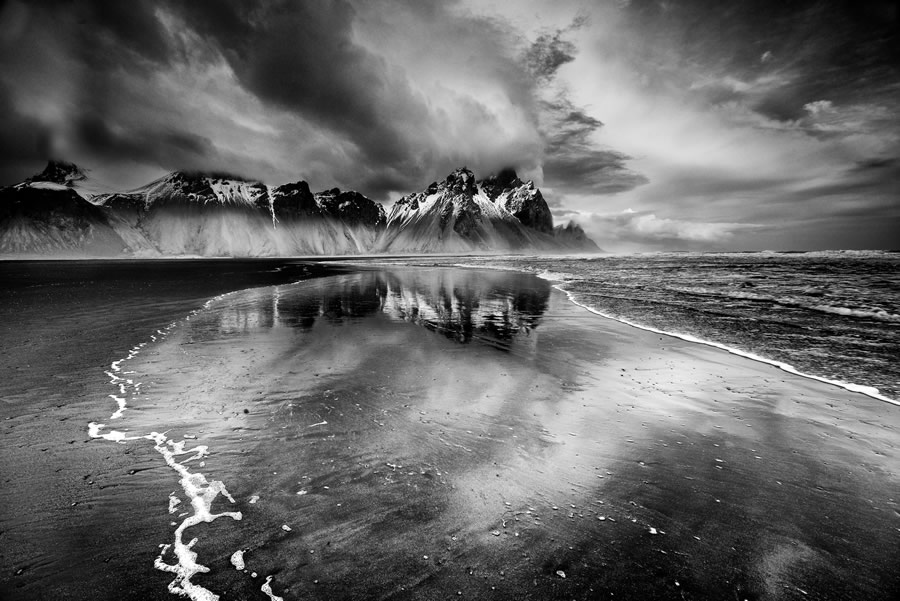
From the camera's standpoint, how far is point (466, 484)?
6602 mm

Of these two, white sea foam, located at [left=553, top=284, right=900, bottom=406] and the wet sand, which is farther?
white sea foam, located at [left=553, top=284, right=900, bottom=406]

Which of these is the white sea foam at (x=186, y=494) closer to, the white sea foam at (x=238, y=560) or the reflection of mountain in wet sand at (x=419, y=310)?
the white sea foam at (x=238, y=560)

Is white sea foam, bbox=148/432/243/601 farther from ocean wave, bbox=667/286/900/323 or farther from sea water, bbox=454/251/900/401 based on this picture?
ocean wave, bbox=667/286/900/323

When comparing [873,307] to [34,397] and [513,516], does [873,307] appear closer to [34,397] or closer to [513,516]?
[513,516]

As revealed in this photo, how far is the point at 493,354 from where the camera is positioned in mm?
15039

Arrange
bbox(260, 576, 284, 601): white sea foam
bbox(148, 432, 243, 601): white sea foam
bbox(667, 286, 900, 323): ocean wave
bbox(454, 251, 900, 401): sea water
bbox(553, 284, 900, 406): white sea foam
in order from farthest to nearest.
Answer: bbox(667, 286, 900, 323): ocean wave, bbox(454, 251, 900, 401): sea water, bbox(553, 284, 900, 406): white sea foam, bbox(148, 432, 243, 601): white sea foam, bbox(260, 576, 284, 601): white sea foam

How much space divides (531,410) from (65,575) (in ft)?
27.8

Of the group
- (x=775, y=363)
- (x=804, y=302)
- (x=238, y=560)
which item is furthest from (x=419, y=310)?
(x=804, y=302)

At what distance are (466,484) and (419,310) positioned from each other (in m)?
19.8

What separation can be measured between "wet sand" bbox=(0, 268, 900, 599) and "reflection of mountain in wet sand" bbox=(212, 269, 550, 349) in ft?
21.1

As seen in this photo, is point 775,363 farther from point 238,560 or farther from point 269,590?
point 238,560

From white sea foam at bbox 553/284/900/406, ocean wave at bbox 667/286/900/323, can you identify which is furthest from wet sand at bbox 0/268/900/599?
ocean wave at bbox 667/286/900/323

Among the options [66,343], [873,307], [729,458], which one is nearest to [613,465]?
[729,458]

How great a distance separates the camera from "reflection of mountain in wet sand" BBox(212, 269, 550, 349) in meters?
→ 19.8
